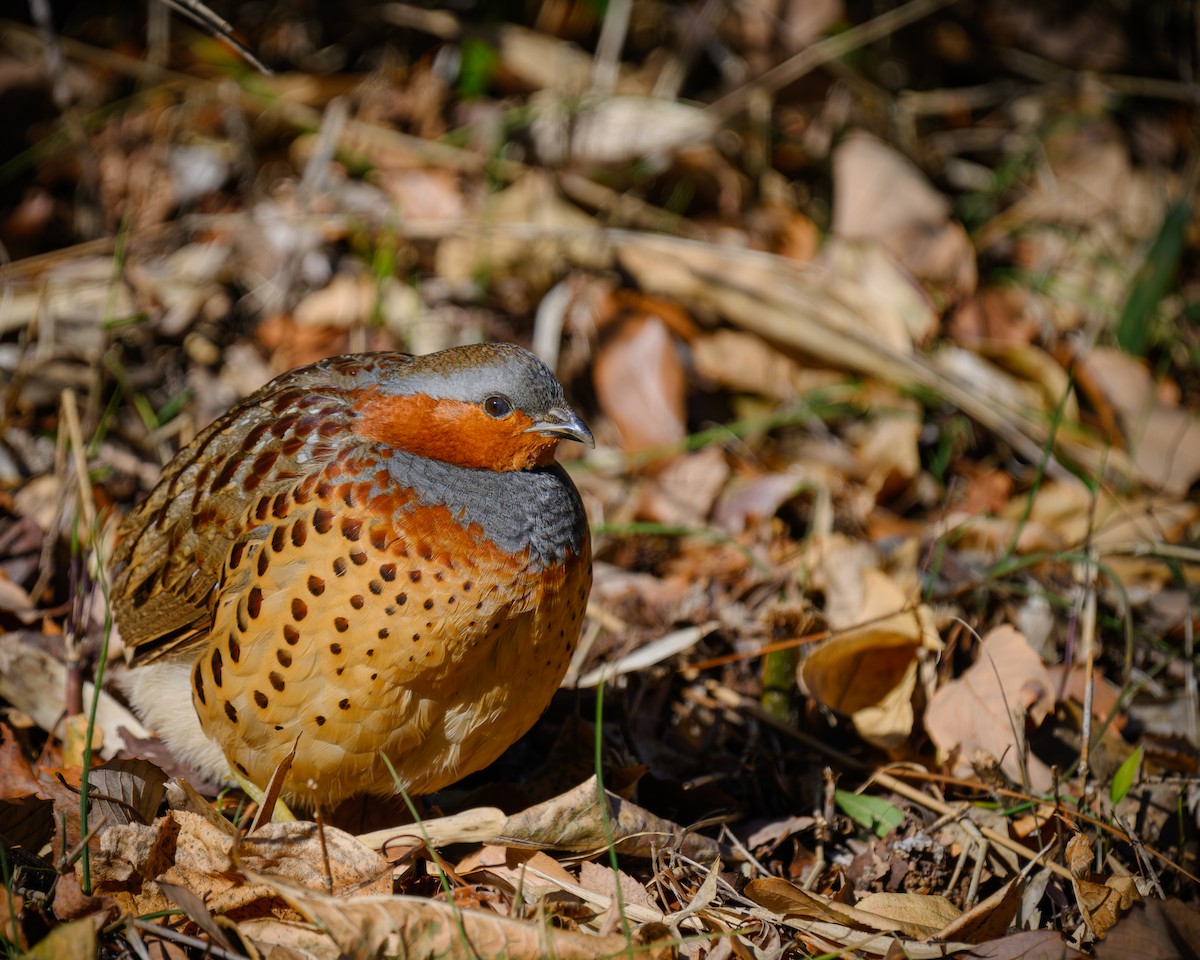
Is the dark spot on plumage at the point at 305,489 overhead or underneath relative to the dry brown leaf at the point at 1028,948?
overhead

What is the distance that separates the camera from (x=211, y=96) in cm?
607

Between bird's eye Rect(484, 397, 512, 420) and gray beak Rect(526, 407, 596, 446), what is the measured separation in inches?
3.4

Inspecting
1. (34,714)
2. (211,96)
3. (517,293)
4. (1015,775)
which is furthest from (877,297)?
(34,714)

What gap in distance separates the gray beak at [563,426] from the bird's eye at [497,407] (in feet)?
0.28

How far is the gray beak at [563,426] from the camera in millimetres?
3053

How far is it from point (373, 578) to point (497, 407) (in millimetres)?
574

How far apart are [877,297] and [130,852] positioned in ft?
13.8

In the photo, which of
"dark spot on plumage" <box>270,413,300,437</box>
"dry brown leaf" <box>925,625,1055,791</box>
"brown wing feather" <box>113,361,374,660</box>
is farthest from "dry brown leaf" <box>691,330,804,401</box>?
"dark spot on plumage" <box>270,413,300,437</box>

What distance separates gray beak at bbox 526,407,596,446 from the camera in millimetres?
3053

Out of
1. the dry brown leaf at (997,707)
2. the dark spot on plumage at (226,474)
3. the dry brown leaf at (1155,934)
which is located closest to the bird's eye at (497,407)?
the dark spot on plumage at (226,474)

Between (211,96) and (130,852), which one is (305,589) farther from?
(211,96)

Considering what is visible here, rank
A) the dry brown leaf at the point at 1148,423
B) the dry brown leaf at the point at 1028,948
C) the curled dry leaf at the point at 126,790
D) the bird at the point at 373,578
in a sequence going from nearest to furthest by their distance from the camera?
1. the bird at the point at 373,578
2. the dry brown leaf at the point at 1028,948
3. the curled dry leaf at the point at 126,790
4. the dry brown leaf at the point at 1148,423

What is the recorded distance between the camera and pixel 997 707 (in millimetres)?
3781

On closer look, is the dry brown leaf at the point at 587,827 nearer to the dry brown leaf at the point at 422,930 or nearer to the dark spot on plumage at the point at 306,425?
the dry brown leaf at the point at 422,930
